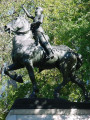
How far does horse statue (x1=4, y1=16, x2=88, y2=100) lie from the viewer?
966 centimetres

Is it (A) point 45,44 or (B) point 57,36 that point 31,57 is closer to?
(A) point 45,44

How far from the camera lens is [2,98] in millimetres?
21797

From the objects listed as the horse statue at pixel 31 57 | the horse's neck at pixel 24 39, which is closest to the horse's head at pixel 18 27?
the horse statue at pixel 31 57

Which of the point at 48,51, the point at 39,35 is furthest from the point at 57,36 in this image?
the point at 48,51

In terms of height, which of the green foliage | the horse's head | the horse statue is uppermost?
the horse's head

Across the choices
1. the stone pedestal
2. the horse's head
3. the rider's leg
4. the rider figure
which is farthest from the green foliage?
the stone pedestal

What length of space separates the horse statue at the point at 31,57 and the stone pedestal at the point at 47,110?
1.69 ft

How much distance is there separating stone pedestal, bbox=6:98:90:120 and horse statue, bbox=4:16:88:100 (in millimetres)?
515

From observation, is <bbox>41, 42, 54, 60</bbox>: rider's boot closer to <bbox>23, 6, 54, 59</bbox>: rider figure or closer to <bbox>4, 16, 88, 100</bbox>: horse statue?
<bbox>23, 6, 54, 59</bbox>: rider figure

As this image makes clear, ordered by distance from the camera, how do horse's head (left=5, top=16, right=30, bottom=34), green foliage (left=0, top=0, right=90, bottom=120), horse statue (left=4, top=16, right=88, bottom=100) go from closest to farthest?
horse statue (left=4, top=16, right=88, bottom=100)
horse's head (left=5, top=16, right=30, bottom=34)
green foliage (left=0, top=0, right=90, bottom=120)

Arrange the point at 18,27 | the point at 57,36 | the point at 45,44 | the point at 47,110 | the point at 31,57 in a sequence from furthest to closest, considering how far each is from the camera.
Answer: the point at 57,36, the point at 18,27, the point at 45,44, the point at 31,57, the point at 47,110

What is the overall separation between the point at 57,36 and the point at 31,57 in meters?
9.97

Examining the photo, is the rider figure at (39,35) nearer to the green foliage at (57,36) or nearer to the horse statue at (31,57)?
the horse statue at (31,57)

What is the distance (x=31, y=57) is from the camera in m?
9.68
